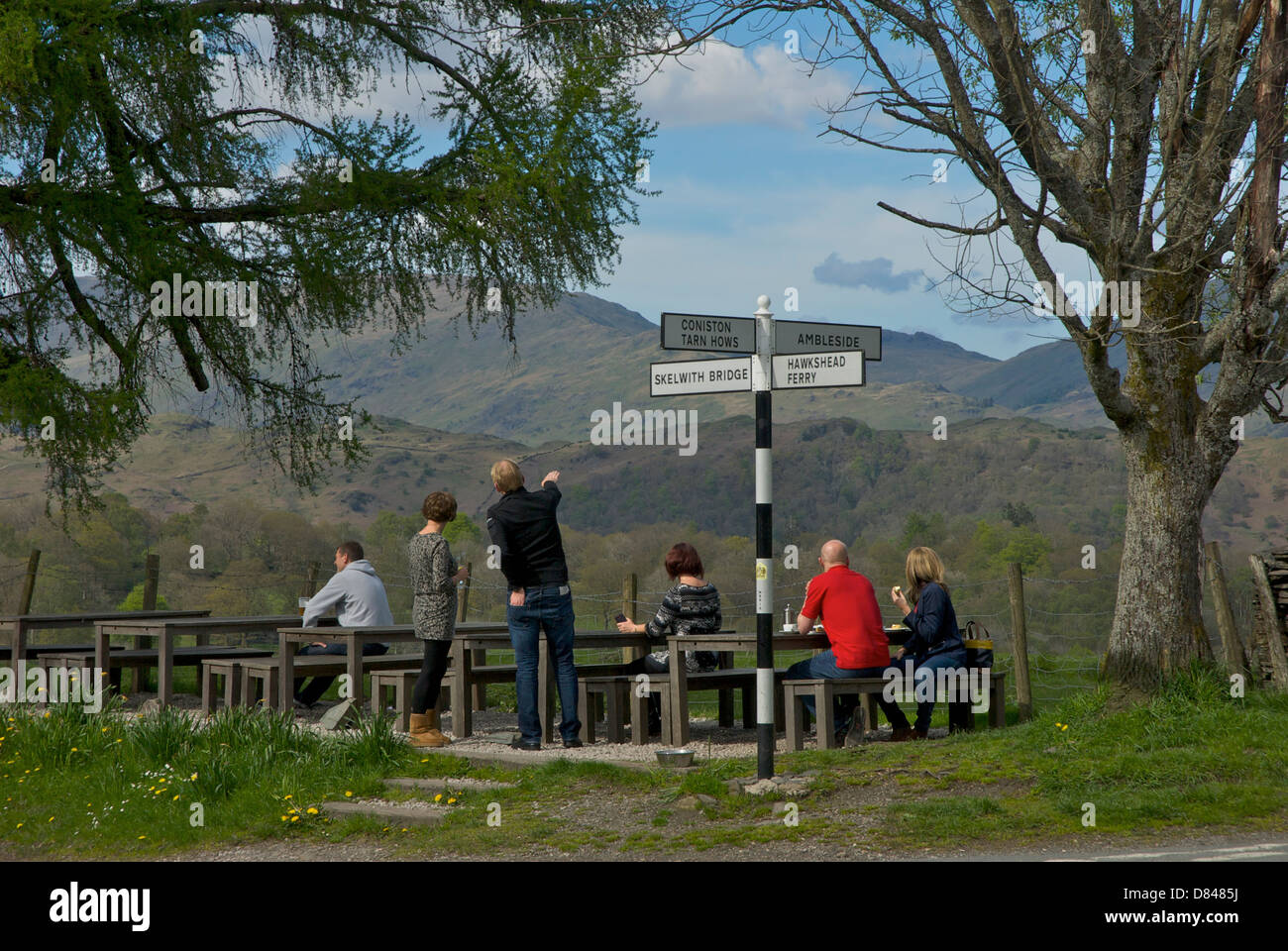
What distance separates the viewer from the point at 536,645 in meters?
8.93

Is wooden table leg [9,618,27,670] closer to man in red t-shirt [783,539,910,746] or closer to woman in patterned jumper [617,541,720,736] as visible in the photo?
woman in patterned jumper [617,541,720,736]

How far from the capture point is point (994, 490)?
102125 millimetres

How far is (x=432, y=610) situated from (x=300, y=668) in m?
1.71

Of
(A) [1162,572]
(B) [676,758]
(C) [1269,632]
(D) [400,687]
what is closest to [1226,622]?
(C) [1269,632]

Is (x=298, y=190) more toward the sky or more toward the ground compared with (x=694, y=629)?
more toward the sky

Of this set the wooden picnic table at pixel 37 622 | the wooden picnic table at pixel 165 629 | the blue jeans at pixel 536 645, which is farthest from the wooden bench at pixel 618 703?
the wooden picnic table at pixel 37 622

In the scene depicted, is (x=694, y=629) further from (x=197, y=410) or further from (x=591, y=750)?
(x=197, y=410)

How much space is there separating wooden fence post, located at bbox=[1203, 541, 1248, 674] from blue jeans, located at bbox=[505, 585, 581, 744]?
468 cm

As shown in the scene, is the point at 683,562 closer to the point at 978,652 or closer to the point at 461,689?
the point at 461,689

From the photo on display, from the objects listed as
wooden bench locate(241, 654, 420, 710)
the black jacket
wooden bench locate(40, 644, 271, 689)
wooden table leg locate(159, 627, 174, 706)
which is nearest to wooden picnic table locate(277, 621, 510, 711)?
wooden bench locate(241, 654, 420, 710)

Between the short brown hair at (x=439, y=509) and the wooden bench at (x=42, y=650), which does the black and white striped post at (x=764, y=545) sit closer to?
the short brown hair at (x=439, y=509)

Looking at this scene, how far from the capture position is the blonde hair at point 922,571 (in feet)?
30.7
